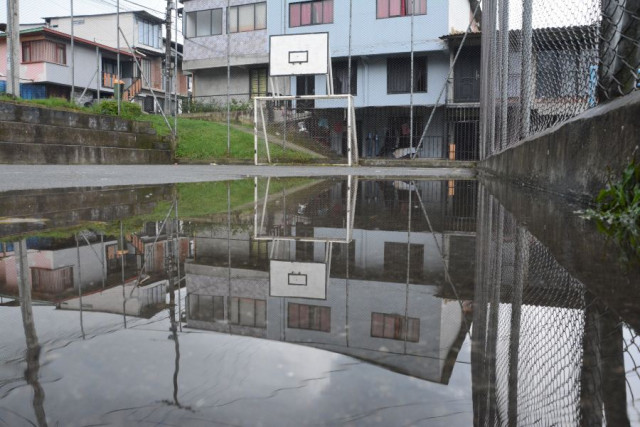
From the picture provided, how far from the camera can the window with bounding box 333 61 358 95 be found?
23516 mm

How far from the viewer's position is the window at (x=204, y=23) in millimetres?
26859

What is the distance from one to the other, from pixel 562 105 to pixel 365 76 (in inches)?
775

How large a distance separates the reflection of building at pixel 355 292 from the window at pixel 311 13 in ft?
71.8

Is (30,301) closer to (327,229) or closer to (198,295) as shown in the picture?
(198,295)

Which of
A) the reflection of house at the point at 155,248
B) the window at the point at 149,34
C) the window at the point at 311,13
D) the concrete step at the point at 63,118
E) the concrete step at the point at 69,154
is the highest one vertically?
the window at the point at 149,34

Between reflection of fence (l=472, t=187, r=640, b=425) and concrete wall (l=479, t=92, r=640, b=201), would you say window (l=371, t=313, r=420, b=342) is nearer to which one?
reflection of fence (l=472, t=187, r=640, b=425)

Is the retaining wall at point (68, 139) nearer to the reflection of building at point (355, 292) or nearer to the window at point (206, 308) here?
the reflection of building at point (355, 292)

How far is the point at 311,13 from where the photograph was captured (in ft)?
77.7

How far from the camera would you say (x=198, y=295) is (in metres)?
1.30

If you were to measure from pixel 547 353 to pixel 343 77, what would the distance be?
23.5 m

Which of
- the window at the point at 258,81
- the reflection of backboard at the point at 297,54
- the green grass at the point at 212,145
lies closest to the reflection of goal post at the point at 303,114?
the reflection of backboard at the point at 297,54

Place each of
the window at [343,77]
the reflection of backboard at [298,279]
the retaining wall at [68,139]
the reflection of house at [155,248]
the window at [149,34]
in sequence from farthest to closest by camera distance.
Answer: the window at [149,34], the window at [343,77], the retaining wall at [68,139], the reflection of house at [155,248], the reflection of backboard at [298,279]

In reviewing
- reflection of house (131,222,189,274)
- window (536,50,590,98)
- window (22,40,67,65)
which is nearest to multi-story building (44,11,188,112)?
window (22,40,67,65)

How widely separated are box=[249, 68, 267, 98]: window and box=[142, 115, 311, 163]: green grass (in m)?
7.36
